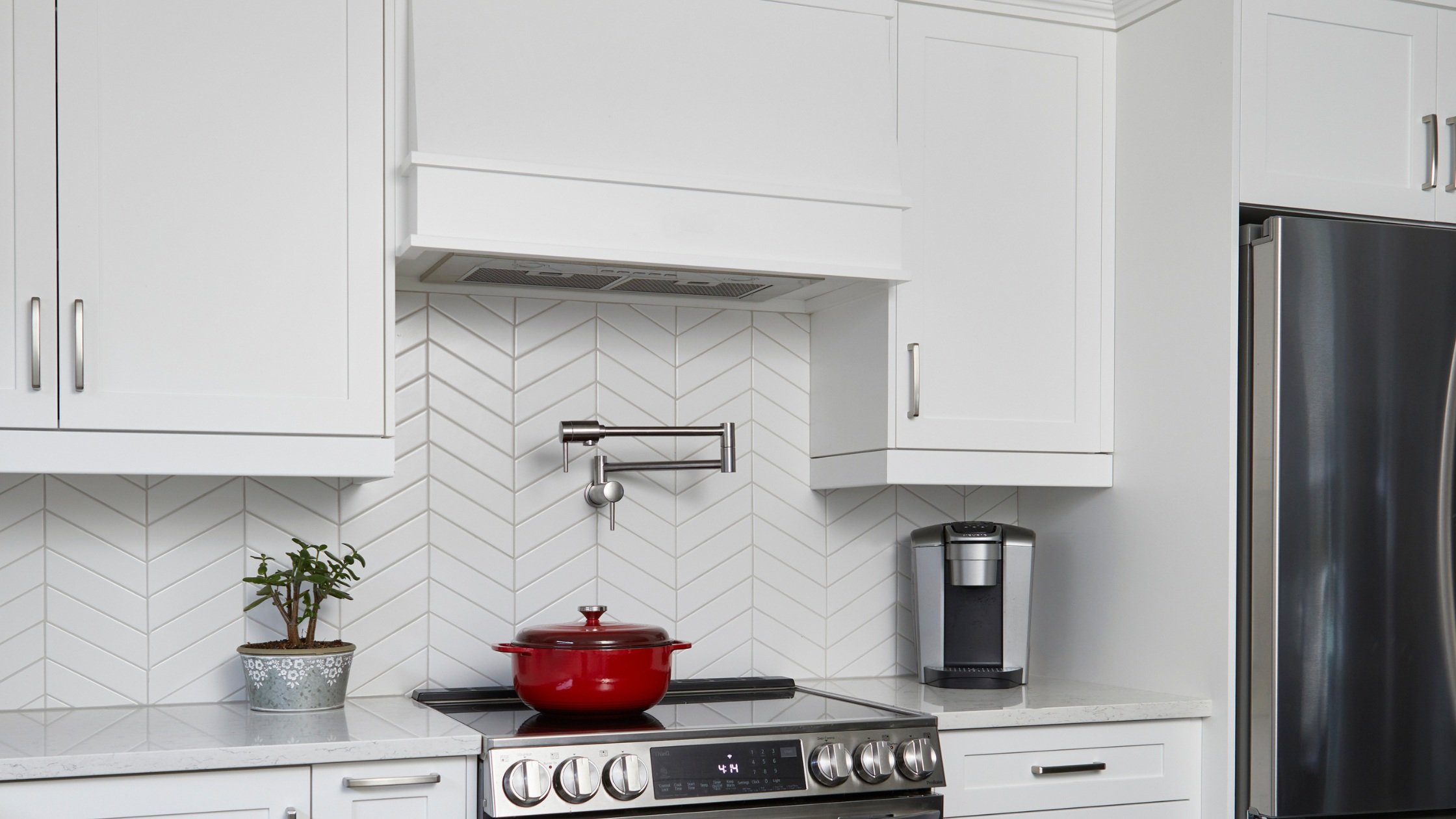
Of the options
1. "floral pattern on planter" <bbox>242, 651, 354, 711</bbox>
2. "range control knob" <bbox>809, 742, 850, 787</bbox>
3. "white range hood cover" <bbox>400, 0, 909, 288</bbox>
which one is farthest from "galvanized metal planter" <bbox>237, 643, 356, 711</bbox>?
"range control knob" <bbox>809, 742, 850, 787</bbox>

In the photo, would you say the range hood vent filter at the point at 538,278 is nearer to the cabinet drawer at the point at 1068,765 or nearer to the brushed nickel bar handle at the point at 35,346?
the brushed nickel bar handle at the point at 35,346

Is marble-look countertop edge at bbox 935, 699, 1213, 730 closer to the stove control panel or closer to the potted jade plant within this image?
the stove control panel

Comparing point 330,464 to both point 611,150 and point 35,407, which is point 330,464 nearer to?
point 35,407

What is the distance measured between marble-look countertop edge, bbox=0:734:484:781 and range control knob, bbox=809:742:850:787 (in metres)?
0.55

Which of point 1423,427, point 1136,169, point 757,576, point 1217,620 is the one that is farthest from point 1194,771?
point 1136,169

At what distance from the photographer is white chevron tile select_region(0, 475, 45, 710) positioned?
2.33 meters

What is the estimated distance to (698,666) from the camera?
2814mm

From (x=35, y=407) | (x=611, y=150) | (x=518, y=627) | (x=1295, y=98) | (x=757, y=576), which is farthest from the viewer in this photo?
(x=757, y=576)

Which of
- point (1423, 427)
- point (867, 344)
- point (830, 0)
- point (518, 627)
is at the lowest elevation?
point (518, 627)

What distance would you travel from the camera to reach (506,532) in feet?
8.77

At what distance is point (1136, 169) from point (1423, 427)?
0.75 metres

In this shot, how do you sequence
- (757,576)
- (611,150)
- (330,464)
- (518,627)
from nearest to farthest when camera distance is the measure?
(330,464) < (611,150) < (518,627) < (757,576)

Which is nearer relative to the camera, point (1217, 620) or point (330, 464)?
point (330, 464)

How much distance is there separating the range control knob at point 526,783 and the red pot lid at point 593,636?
0.26 metres
